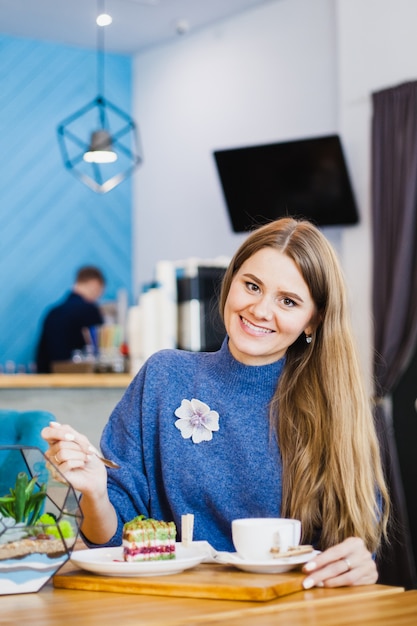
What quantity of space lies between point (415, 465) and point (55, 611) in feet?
13.5

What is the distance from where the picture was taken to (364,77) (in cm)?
564

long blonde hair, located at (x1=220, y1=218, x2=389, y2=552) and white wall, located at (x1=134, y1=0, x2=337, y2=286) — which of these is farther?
white wall, located at (x1=134, y1=0, x2=337, y2=286)

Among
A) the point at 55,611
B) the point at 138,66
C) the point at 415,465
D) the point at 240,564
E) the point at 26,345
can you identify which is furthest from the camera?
the point at 138,66

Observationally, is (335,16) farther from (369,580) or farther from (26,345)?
(369,580)

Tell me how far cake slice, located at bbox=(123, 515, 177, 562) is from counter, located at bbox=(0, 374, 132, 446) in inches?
104

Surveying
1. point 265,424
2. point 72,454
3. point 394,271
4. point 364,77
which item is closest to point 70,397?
point 394,271

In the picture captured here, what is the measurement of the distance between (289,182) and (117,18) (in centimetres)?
177

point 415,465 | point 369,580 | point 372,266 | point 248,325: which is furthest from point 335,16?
point 369,580

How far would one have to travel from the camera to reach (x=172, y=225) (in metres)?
7.34

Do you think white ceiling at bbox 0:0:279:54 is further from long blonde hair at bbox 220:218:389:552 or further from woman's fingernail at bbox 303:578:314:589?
woman's fingernail at bbox 303:578:314:589

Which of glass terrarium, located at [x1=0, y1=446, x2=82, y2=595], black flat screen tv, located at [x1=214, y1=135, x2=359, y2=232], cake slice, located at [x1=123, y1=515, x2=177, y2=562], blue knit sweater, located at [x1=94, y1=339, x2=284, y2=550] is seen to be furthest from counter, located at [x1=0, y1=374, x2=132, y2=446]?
glass terrarium, located at [x1=0, y1=446, x2=82, y2=595]

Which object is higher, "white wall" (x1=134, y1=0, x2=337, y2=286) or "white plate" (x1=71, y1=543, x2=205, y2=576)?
"white wall" (x1=134, y1=0, x2=337, y2=286)

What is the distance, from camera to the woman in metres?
1.82

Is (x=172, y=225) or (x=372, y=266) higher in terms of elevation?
(x=172, y=225)
